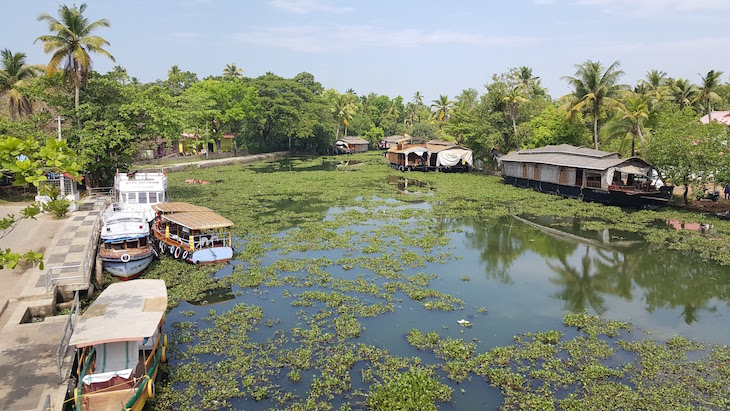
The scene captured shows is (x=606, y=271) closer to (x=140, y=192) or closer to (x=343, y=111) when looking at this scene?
(x=140, y=192)

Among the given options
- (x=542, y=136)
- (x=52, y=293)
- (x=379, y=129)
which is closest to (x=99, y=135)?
(x=52, y=293)

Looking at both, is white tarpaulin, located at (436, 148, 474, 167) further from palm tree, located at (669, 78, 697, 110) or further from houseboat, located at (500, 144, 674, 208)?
palm tree, located at (669, 78, 697, 110)

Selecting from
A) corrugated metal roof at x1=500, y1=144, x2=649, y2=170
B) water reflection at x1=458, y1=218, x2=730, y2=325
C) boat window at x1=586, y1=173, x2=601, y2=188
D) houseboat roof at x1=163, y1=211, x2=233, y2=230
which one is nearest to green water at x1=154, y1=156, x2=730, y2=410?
water reflection at x1=458, y1=218, x2=730, y2=325

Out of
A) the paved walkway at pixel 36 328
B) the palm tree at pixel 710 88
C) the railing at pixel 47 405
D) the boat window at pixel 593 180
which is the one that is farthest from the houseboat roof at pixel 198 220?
the palm tree at pixel 710 88

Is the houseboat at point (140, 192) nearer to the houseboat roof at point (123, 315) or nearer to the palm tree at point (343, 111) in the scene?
the houseboat roof at point (123, 315)

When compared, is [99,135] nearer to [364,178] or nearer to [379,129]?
[364,178]
